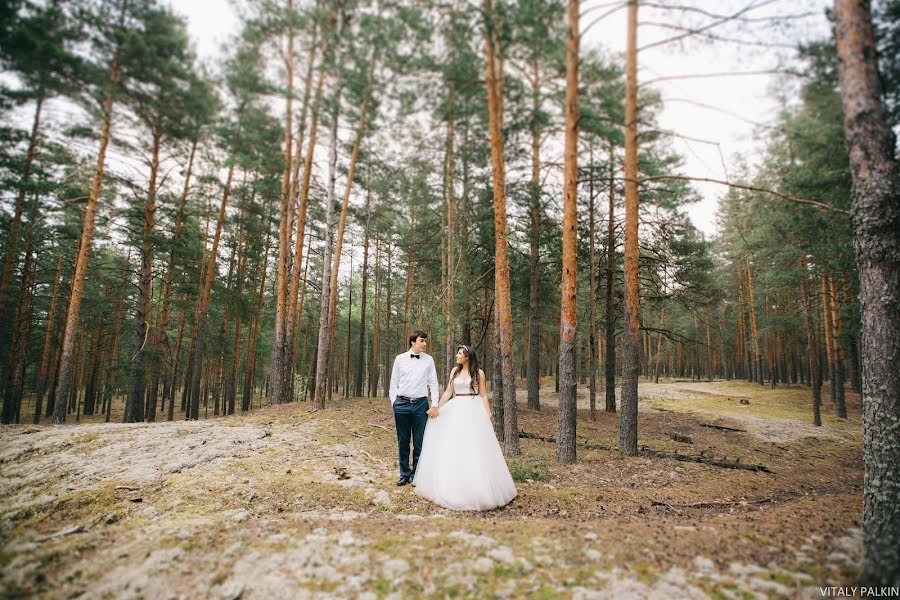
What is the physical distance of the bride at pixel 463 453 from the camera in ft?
15.0

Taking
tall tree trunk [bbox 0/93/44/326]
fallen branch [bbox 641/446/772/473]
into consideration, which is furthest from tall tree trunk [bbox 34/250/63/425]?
fallen branch [bbox 641/446/772/473]

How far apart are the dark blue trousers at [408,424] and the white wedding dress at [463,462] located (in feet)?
1.23

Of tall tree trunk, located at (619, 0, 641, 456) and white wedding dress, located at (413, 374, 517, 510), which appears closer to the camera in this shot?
white wedding dress, located at (413, 374, 517, 510)

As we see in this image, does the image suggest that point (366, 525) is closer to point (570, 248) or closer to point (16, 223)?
point (570, 248)

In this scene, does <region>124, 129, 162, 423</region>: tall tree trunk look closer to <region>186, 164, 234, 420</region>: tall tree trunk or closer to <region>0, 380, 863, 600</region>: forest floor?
<region>186, 164, 234, 420</region>: tall tree trunk

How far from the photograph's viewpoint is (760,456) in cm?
984

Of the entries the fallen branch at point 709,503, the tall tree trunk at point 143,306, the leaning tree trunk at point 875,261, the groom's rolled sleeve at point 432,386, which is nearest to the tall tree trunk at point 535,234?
the leaning tree trunk at point 875,261

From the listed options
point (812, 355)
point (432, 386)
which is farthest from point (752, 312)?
point (432, 386)

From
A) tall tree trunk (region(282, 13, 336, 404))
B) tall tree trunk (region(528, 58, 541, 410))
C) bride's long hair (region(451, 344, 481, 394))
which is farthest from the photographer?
tall tree trunk (region(282, 13, 336, 404))

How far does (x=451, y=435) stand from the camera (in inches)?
189

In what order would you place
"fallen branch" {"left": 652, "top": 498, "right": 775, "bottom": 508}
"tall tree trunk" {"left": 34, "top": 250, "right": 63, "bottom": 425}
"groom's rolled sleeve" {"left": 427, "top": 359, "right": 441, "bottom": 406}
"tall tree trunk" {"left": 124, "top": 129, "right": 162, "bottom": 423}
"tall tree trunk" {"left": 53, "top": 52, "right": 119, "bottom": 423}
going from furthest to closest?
1. "tall tree trunk" {"left": 34, "top": 250, "right": 63, "bottom": 425}
2. "tall tree trunk" {"left": 124, "top": 129, "right": 162, "bottom": 423}
3. "tall tree trunk" {"left": 53, "top": 52, "right": 119, "bottom": 423}
4. "groom's rolled sleeve" {"left": 427, "top": 359, "right": 441, "bottom": 406}
5. "fallen branch" {"left": 652, "top": 498, "right": 775, "bottom": 508}

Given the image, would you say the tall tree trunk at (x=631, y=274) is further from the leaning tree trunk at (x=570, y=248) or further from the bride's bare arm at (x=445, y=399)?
the bride's bare arm at (x=445, y=399)

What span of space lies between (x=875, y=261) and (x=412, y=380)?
5.30 metres

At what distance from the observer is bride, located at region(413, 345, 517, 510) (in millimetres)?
4559
